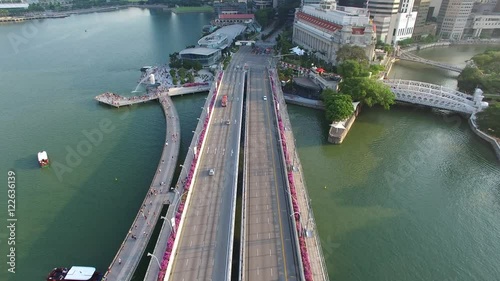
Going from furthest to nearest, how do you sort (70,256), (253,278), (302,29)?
(302,29)
(70,256)
(253,278)

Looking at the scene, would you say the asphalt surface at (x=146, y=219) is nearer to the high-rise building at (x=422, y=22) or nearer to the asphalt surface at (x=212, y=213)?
the asphalt surface at (x=212, y=213)

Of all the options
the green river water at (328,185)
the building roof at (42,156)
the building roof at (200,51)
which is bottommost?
the green river water at (328,185)

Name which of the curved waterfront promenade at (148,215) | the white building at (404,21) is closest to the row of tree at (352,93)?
the curved waterfront promenade at (148,215)

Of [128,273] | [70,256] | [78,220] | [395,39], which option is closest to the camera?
[128,273]

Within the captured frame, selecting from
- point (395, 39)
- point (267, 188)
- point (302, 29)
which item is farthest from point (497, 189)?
point (395, 39)

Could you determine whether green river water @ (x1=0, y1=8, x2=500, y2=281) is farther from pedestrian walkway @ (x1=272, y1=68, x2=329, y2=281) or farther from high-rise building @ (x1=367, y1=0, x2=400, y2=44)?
high-rise building @ (x1=367, y1=0, x2=400, y2=44)

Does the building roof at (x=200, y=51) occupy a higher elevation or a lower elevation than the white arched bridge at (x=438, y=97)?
higher

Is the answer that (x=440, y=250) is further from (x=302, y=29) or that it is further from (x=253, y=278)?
(x=302, y=29)
